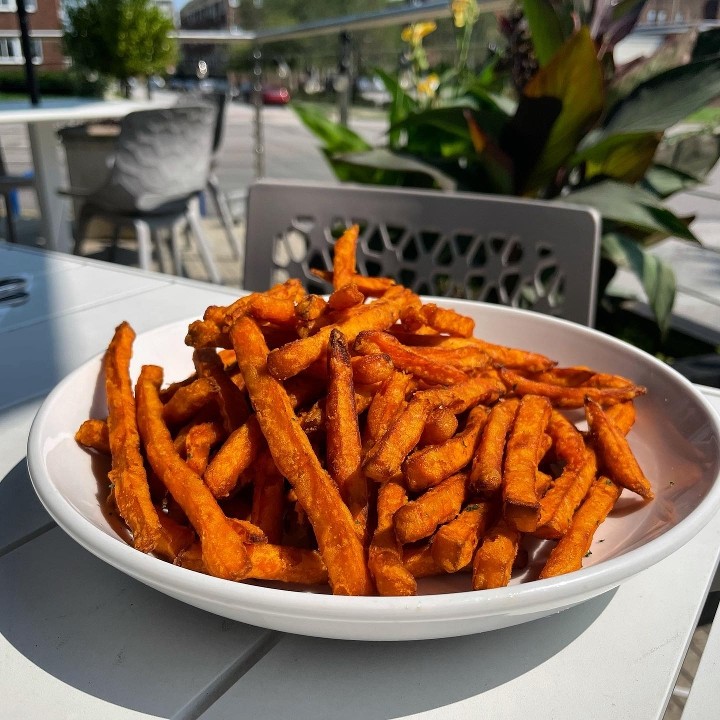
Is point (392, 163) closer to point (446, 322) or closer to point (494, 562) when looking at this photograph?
point (446, 322)

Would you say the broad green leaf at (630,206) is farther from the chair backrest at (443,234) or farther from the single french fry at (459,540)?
the single french fry at (459,540)

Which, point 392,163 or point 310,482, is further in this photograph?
point 392,163

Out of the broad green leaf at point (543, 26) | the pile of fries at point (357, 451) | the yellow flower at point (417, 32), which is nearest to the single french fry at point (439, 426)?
the pile of fries at point (357, 451)

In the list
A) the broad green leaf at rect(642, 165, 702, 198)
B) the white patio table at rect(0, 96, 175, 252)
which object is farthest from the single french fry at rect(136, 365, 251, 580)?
the white patio table at rect(0, 96, 175, 252)

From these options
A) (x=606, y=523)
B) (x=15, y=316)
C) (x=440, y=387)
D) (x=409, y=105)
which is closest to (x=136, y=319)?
(x=15, y=316)

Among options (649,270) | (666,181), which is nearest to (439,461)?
(649,270)
